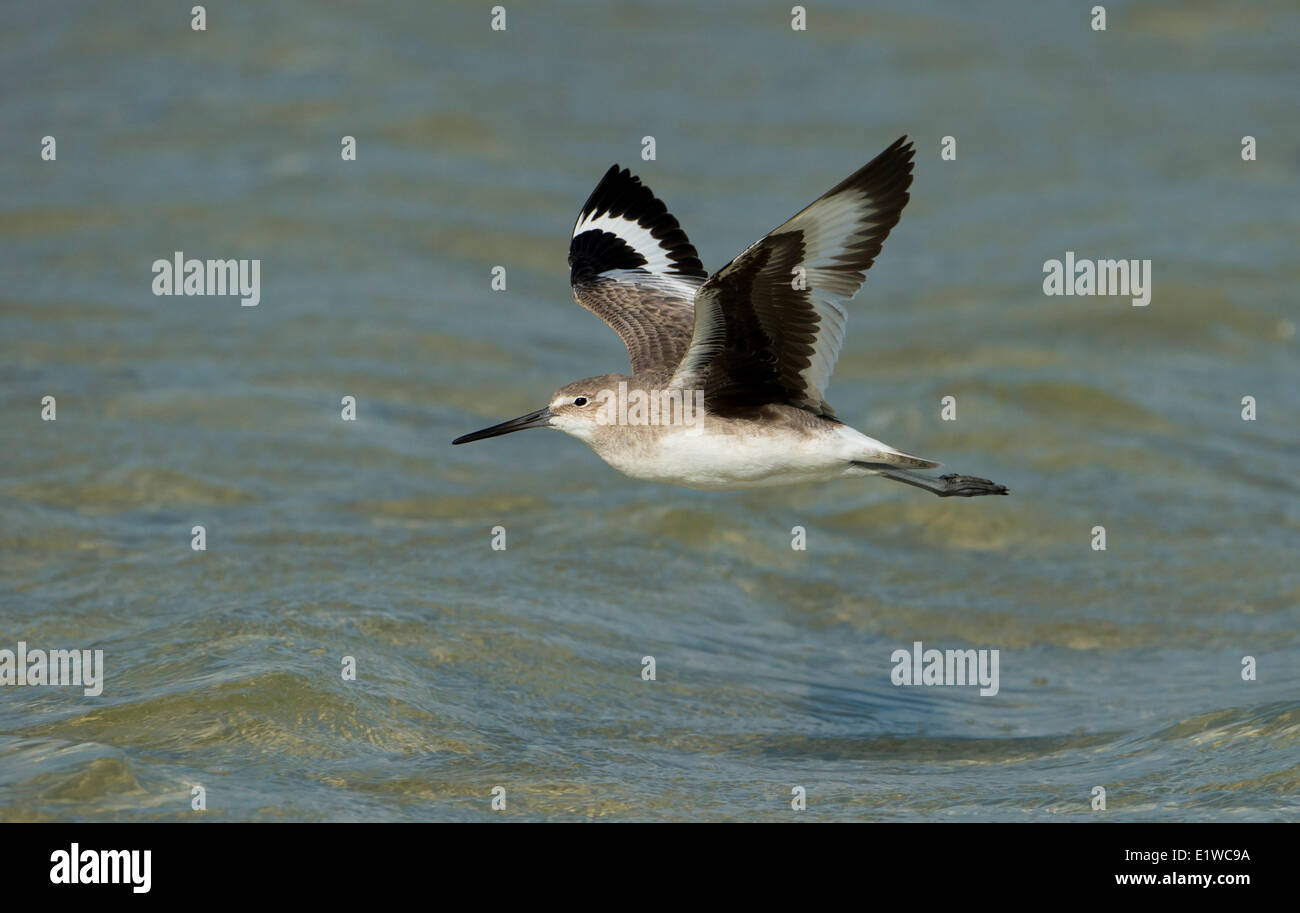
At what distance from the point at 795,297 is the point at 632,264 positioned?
103 inches

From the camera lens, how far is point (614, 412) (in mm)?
8305

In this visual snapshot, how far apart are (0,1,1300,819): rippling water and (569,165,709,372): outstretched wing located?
2119 mm

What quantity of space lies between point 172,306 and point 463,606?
720cm

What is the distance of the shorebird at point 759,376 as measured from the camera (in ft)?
24.1

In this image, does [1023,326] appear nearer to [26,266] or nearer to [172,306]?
[172,306]

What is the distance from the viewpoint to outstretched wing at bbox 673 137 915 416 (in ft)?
23.7

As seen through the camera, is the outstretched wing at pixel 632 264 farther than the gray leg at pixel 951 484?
Yes

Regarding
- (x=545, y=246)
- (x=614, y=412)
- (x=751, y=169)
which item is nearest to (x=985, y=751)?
(x=614, y=412)

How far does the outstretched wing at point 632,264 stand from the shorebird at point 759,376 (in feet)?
0.20
